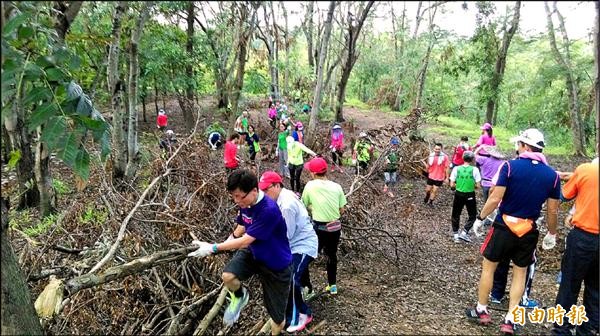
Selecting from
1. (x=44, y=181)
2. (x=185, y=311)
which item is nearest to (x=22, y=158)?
(x=44, y=181)

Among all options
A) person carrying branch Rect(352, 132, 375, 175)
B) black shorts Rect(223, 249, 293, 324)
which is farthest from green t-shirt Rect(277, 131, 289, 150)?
black shorts Rect(223, 249, 293, 324)

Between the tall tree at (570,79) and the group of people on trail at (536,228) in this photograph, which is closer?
the group of people on trail at (536,228)

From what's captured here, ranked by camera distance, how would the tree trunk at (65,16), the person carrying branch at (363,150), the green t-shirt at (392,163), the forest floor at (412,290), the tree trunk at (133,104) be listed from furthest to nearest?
the green t-shirt at (392,163) < the person carrying branch at (363,150) < the tree trunk at (133,104) < the tree trunk at (65,16) < the forest floor at (412,290)

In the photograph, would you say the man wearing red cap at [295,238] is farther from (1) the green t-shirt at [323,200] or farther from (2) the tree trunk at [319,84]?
(2) the tree trunk at [319,84]

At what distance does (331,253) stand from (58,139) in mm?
3100

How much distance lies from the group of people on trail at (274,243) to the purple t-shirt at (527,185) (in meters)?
1.71

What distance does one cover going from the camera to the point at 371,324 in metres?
4.35

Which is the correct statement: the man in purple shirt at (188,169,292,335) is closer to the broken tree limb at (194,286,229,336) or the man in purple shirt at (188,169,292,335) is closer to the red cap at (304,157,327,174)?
the broken tree limb at (194,286,229,336)

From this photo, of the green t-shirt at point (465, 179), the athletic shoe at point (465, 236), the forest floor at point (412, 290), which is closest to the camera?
the forest floor at point (412, 290)

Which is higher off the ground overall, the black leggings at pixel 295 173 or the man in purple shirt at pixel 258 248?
the man in purple shirt at pixel 258 248

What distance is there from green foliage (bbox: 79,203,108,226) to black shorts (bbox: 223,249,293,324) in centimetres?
315

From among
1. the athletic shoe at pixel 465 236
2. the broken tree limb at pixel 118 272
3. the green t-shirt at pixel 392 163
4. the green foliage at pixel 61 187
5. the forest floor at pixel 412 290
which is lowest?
the green foliage at pixel 61 187

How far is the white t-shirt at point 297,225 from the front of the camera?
403cm

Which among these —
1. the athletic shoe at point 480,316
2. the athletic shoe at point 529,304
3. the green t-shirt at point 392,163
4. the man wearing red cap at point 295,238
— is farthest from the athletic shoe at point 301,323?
the green t-shirt at point 392,163
